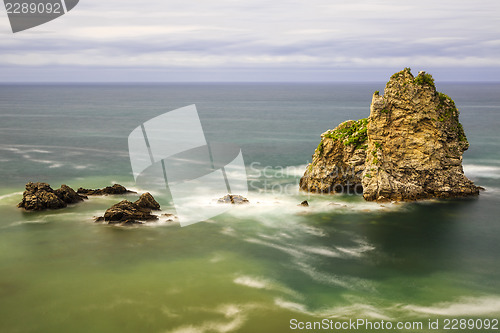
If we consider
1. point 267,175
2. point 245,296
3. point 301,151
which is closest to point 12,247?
point 245,296

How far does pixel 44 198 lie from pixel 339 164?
2229cm

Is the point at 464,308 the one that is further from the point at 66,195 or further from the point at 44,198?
the point at 44,198

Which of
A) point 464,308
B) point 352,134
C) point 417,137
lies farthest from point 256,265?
point 417,137

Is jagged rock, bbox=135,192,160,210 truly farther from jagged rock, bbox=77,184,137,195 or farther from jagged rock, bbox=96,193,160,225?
jagged rock, bbox=77,184,137,195

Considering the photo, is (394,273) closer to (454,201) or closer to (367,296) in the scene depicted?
(367,296)

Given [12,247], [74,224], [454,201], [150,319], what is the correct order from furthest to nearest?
[454,201] → [74,224] → [12,247] → [150,319]

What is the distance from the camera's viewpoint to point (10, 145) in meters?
63.8

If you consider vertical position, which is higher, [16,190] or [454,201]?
[16,190]

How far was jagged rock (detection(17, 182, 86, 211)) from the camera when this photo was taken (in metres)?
32.9

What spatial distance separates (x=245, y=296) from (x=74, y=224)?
14.6 meters

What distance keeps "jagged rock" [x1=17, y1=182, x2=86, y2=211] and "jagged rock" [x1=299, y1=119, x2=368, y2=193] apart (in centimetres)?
1848

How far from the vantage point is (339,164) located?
37.6 m

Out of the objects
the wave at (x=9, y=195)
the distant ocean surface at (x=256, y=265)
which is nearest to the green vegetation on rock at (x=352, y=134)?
the distant ocean surface at (x=256, y=265)

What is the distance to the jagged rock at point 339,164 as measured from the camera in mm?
37281
